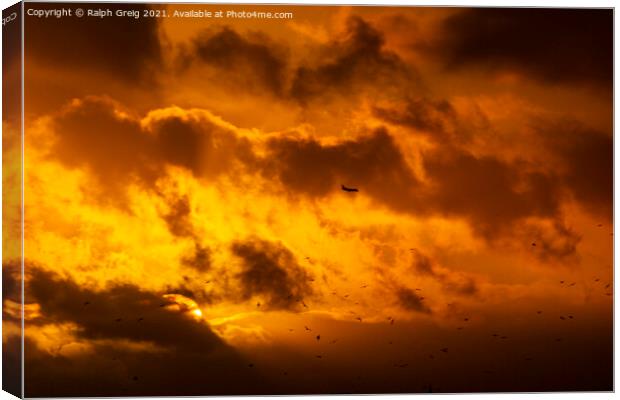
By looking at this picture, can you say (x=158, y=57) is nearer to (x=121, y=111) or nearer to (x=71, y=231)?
(x=121, y=111)

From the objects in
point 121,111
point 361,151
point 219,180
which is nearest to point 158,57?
point 121,111

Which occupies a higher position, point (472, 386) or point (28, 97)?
point (28, 97)

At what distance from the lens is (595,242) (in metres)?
8.80

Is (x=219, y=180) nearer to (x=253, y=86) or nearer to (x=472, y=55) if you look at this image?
(x=253, y=86)

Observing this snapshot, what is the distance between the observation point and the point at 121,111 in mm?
8375

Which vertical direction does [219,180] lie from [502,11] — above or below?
below

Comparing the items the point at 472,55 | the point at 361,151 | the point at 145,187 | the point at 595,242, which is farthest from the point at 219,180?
the point at 595,242

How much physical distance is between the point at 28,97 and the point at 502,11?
3531 mm

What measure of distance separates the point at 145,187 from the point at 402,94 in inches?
79.0

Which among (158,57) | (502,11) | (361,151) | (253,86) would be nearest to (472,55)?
(502,11)

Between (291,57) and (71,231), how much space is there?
2.03 metres

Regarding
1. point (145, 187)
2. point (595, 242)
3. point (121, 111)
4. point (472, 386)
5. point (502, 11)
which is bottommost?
point (472, 386)

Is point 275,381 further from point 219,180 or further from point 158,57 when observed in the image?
point 158,57

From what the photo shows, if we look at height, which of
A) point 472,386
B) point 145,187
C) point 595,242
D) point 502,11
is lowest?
point 472,386
